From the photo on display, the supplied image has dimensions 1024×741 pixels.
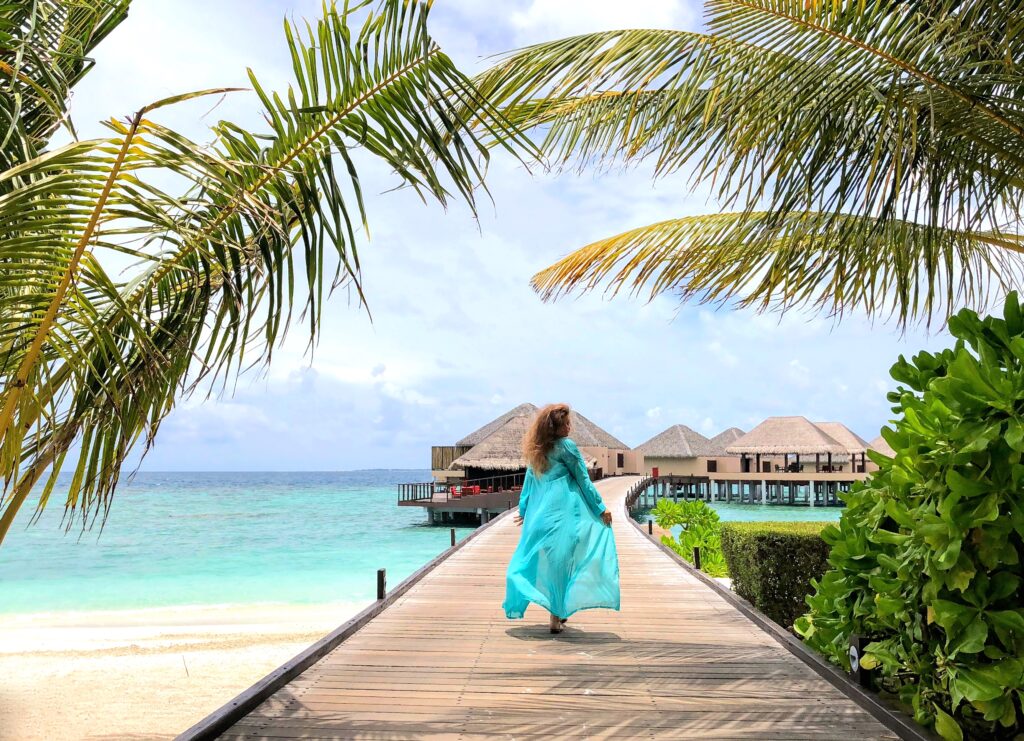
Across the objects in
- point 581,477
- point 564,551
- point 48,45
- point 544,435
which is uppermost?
point 48,45

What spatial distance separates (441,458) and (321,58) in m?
36.8

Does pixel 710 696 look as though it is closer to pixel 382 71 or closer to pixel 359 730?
pixel 359 730

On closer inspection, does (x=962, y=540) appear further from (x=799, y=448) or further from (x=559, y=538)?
(x=799, y=448)

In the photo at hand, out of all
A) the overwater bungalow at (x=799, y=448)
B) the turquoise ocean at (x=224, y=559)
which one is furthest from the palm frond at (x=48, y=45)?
the overwater bungalow at (x=799, y=448)

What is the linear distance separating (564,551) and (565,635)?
0.54 metres

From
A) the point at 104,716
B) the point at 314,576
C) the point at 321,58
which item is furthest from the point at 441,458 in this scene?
Answer: the point at 321,58

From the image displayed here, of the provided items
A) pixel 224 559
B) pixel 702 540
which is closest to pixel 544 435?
pixel 702 540

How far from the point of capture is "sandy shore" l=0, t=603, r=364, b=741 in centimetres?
834

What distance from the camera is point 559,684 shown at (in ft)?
12.0

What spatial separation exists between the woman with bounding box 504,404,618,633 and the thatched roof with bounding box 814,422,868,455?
42.4 m

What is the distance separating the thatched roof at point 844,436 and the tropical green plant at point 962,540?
44.2 meters

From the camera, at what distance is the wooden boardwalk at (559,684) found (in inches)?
118

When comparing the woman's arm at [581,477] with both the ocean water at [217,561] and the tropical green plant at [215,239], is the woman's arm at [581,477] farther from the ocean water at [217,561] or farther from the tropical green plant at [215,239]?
the ocean water at [217,561]

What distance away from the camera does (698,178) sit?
416 cm
